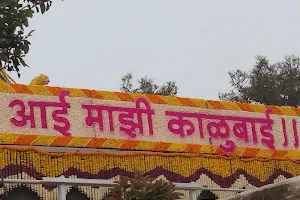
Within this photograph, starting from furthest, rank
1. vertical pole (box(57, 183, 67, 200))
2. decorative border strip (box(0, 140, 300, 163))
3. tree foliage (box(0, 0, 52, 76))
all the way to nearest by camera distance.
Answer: decorative border strip (box(0, 140, 300, 163))
vertical pole (box(57, 183, 67, 200))
tree foliage (box(0, 0, 52, 76))

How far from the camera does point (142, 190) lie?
31.1 ft

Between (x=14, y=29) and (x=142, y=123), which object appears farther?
(x=142, y=123)

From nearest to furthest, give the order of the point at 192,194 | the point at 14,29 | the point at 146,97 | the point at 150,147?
the point at 14,29, the point at 192,194, the point at 150,147, the point at 146,97

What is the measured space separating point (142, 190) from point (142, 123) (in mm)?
3705

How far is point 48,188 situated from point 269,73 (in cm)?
2681

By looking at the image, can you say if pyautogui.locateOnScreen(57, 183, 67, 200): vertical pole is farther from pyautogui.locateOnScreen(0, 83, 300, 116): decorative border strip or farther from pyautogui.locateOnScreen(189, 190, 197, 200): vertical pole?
pyautogui.locateOnScreen(189, 190, 197, 200): vertical pole

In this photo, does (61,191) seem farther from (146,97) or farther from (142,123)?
(146,97)

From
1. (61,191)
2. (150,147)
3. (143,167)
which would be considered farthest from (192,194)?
(61,191)

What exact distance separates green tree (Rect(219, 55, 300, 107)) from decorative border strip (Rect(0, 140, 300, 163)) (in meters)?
21.2

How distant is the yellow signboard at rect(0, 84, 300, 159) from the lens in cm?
1200

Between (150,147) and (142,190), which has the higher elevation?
(150,147)

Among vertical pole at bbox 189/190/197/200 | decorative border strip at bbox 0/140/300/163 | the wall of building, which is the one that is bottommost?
vertical pole at bbox 189/190/197/200

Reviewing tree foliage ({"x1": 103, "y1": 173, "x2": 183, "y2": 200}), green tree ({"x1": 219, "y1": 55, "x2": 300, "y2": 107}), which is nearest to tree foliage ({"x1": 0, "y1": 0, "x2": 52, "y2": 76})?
tree foliage ({"x1": 103, "y1": 173, "x2": 183, "y2": 200})

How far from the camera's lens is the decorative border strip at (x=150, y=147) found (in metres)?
11.8
